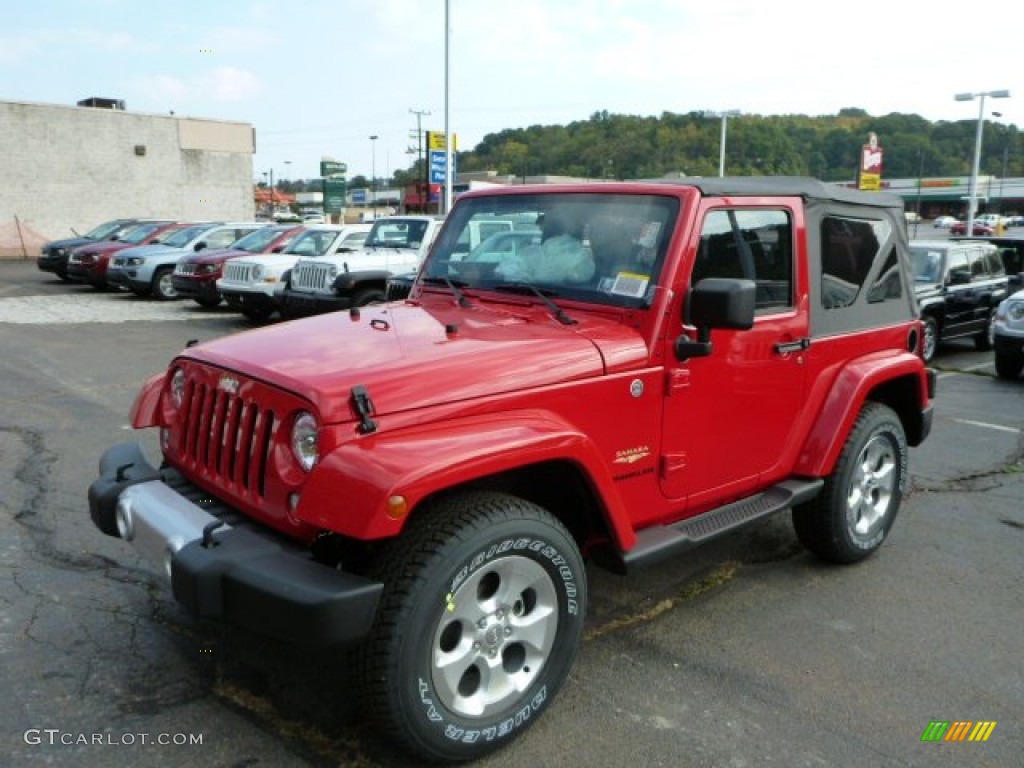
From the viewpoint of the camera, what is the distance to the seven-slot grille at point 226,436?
2.84m

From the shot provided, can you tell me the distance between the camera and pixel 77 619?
12.0ft

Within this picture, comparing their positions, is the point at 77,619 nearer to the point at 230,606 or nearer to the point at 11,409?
the point at 230,606

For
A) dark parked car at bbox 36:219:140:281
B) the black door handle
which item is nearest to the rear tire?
the black door handle

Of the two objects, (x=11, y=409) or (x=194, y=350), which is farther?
(x=11, y=409)

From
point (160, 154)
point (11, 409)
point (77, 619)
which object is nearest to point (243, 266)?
point (11, 409)

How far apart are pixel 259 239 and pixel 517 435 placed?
1449 cm

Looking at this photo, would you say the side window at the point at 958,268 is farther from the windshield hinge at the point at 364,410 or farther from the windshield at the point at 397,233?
the windshield hinge at the point at 364,410

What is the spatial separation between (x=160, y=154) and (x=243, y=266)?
25.1 metres

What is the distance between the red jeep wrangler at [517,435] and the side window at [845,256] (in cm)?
2

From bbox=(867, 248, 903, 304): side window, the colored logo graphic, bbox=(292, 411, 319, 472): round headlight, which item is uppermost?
bbox=(867, 248, 903, 304): side window

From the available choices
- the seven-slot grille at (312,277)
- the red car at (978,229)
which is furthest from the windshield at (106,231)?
the red car at (978,229)

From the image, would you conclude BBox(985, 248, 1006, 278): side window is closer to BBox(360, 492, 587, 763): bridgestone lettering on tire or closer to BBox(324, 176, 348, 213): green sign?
BBox(360, 492, 587, 763): bridgestone lettering on tire

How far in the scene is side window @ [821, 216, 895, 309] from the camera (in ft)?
13.6

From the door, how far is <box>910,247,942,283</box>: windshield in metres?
9.09
